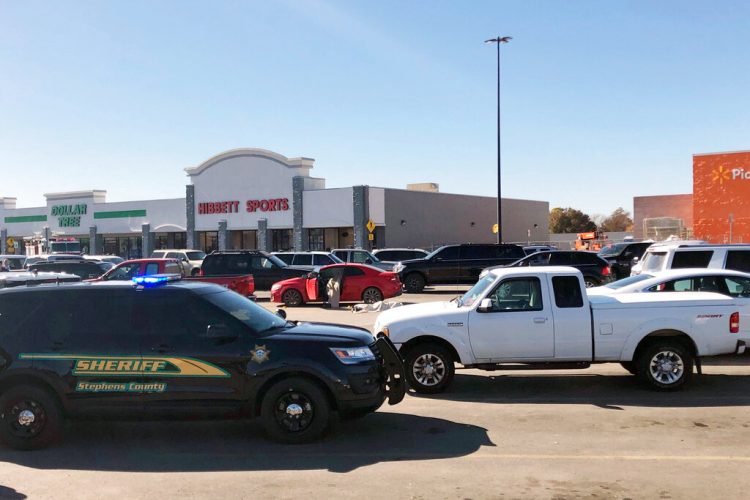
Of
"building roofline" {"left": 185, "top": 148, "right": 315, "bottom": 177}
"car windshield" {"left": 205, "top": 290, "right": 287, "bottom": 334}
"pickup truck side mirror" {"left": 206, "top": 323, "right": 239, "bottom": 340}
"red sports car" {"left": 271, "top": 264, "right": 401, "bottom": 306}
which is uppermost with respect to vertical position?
"building roofline" {"left": 185, "top": 148, "right": 315, "bottom": 177}

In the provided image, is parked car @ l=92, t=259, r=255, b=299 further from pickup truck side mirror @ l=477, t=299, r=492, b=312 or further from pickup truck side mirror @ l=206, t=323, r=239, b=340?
pickup truck side mirror @ l=206, t=323, r=239, b=340

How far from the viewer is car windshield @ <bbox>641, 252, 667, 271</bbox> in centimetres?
1482

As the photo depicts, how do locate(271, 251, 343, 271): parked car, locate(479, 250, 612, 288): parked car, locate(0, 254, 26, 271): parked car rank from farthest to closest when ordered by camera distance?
1. locate(0, 254, 26, 271): parked car
2. locate(271, 251, 343, 271): parked car
3. locate(479, 250, 612, 288): parked car

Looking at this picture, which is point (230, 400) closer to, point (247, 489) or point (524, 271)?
point (247, 489)

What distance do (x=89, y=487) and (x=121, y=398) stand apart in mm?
1217

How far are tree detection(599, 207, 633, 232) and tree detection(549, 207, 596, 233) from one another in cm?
863

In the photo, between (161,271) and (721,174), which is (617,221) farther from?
(161,271)

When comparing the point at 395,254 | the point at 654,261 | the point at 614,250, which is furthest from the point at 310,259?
the point at 654,261

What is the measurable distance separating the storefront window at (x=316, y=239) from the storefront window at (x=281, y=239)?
1880 mm

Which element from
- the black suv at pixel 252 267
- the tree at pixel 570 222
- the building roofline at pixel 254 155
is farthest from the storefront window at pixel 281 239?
the tree at pixel 570 222

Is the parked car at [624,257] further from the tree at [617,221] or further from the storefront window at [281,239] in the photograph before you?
the tree at [617,221]

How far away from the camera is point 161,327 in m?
7.39

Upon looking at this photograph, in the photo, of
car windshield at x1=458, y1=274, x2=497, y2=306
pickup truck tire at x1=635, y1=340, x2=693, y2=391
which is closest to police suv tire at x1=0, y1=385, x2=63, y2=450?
car windshield at x1=458, y1=274, x2=497, y2=306

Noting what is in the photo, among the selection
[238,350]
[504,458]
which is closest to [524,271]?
[504,458]
